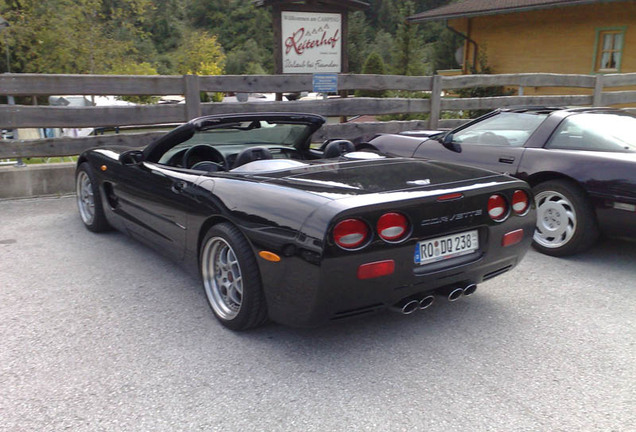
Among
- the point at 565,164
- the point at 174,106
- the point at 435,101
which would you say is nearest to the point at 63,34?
the point at 174,106

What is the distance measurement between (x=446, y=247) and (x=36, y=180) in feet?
18.7

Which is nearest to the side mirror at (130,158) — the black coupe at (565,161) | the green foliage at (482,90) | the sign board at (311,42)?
the black coupe at (565,161)

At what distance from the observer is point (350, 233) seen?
2.54m

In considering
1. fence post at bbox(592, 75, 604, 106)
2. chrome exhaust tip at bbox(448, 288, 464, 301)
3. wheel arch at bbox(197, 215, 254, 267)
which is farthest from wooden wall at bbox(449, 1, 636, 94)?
wheel arch at bbox(197, 215, 254, 267)

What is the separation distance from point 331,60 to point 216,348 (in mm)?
8261

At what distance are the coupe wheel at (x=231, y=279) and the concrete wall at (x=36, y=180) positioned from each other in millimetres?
4432

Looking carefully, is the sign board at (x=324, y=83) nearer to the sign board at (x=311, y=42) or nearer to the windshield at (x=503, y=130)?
the sign board at (x=311, y=42)

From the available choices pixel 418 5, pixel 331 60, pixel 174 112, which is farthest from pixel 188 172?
pixel 418 5

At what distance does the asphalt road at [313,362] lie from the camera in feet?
7.52

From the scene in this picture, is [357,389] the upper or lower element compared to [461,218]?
lower

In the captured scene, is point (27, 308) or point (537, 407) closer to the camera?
point (537, 407)

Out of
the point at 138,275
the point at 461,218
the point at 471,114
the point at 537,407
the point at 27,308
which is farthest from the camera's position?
the point at 471,114

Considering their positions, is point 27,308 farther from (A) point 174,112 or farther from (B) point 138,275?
(A) point 174,112

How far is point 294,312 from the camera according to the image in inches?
104
